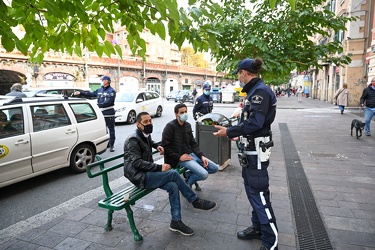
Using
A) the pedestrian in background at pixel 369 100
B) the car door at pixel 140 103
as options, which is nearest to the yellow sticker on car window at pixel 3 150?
the car door at pixel 140 103

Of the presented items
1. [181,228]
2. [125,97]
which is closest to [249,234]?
[181,228]

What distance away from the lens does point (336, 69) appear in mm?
24859

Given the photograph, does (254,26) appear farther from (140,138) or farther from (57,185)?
(57,185)

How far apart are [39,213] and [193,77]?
52623 mm

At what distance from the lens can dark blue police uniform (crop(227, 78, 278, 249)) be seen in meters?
2.68

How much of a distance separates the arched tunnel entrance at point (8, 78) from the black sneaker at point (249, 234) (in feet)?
104

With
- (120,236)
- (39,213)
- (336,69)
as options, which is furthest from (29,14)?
(336,69)

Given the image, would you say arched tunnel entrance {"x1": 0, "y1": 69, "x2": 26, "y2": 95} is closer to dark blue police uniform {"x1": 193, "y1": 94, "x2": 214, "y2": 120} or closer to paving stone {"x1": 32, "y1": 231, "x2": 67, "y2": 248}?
dark blue police uniform {"x1": 193, "y1": 94, "x2": 214, "y2": 120}

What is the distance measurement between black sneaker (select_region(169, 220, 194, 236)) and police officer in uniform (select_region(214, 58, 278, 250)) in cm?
84

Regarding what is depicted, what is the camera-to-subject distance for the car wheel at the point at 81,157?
557 centimetres

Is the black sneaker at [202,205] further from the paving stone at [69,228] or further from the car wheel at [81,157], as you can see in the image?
the car wheel at [81,157]

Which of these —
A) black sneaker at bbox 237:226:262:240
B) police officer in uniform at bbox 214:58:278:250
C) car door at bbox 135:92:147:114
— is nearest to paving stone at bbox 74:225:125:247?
black sneaker at bbox 237:226:262:240

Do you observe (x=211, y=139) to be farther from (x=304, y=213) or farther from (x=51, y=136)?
(x=51, y=136)

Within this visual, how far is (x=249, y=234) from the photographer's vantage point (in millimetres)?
3078
